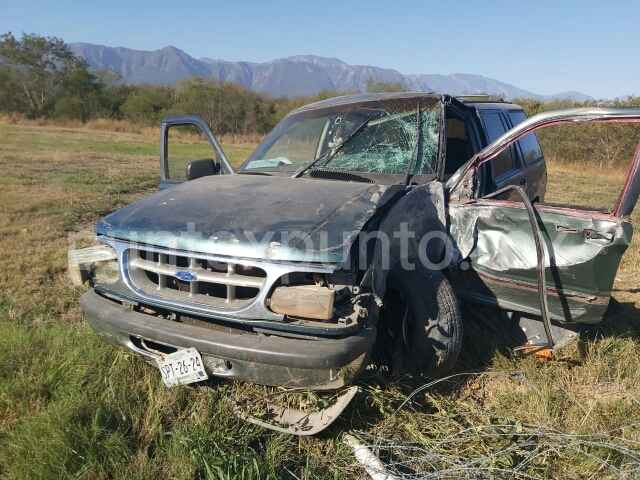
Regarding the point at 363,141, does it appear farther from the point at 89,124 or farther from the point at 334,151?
the point at 89,124

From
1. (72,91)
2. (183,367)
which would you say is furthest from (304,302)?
A: (72,91)

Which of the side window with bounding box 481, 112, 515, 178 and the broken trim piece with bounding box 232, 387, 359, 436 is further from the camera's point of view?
the side window with bounding box 481, 112, 515, 178

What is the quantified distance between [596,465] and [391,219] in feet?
5.15

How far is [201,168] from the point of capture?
3.86 meters

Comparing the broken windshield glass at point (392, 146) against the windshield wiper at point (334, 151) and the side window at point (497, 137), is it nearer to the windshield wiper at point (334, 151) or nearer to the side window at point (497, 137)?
the windshield wiper at point (334, 151)

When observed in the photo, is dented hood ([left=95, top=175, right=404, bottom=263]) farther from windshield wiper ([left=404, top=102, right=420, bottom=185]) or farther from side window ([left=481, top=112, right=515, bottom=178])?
side window ([left=481, top=112, right=515, bottom=178])

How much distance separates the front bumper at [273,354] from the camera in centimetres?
199

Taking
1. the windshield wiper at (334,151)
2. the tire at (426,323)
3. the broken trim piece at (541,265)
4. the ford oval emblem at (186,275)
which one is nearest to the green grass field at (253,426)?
the tire at (426,323)

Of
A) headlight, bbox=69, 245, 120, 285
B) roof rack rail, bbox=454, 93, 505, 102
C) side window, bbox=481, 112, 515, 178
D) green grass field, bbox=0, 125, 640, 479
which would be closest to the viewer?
green grass field, bbox=0, 125, 640, 479

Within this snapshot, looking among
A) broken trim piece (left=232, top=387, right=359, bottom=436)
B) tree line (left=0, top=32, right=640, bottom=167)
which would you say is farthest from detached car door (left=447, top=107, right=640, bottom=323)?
tree line (left=0, top=32, right=640, bottom=167)

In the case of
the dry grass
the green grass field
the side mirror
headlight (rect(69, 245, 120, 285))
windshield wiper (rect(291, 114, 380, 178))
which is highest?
the dry grass

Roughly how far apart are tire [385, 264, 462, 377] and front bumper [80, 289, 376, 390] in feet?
1.92

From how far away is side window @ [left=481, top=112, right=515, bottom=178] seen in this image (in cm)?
400

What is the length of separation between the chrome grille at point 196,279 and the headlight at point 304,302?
117 millimetres
